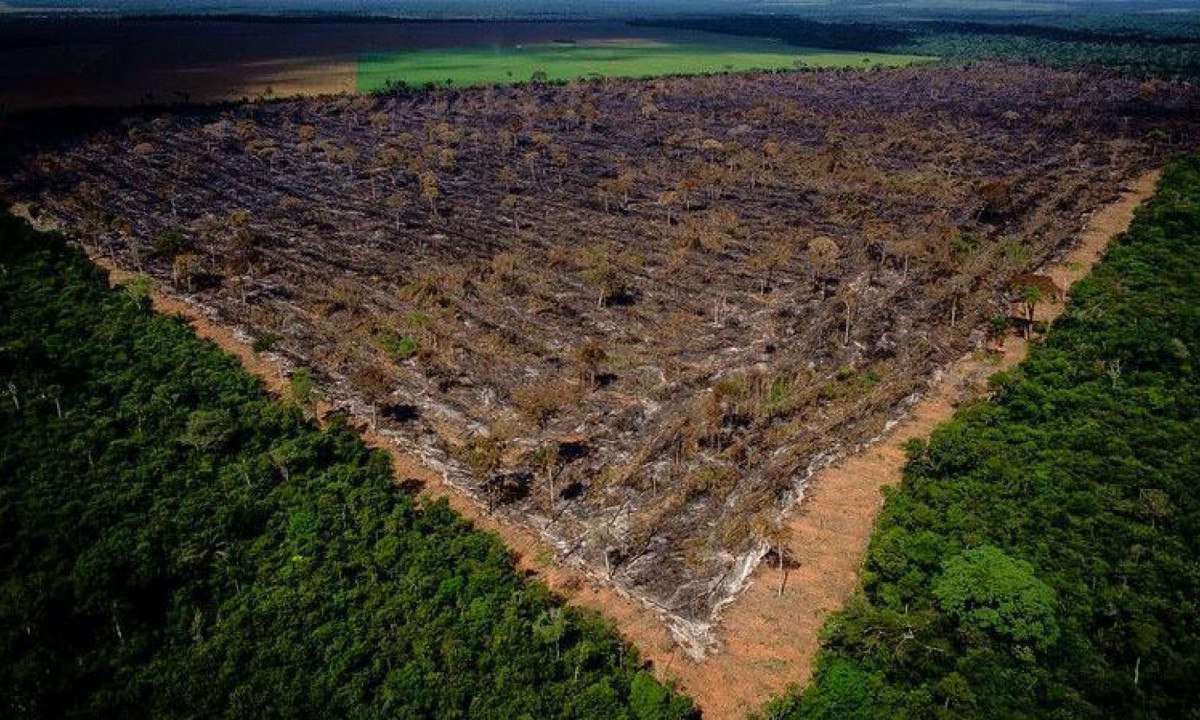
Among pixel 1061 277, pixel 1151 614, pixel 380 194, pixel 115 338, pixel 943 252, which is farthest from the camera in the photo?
pixel 380 194

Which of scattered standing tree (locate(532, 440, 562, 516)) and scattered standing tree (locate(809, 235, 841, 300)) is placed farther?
scattered standing tree (locate(809, 235, 841, 300))

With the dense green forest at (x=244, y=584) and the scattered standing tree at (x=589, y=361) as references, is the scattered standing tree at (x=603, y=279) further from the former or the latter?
the dense green forest at (x=244, y=584)

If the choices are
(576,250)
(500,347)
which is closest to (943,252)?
(576,250)

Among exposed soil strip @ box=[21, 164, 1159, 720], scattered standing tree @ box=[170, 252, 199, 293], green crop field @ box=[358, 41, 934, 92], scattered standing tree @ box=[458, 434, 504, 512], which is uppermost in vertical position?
green crop field @ box=[358, 41, 934, 92]

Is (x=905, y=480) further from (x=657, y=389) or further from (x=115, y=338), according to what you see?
(x=115, y=338)

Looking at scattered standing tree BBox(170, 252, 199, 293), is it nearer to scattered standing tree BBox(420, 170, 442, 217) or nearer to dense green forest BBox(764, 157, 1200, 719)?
scattered standing tree BBox(420, 170, 442, 217)

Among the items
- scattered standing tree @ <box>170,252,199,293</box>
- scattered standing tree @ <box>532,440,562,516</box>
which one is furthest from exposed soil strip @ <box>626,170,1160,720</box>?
scattered standing tree @ <box>170,252,199,293</box>

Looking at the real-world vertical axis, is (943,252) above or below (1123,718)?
above
